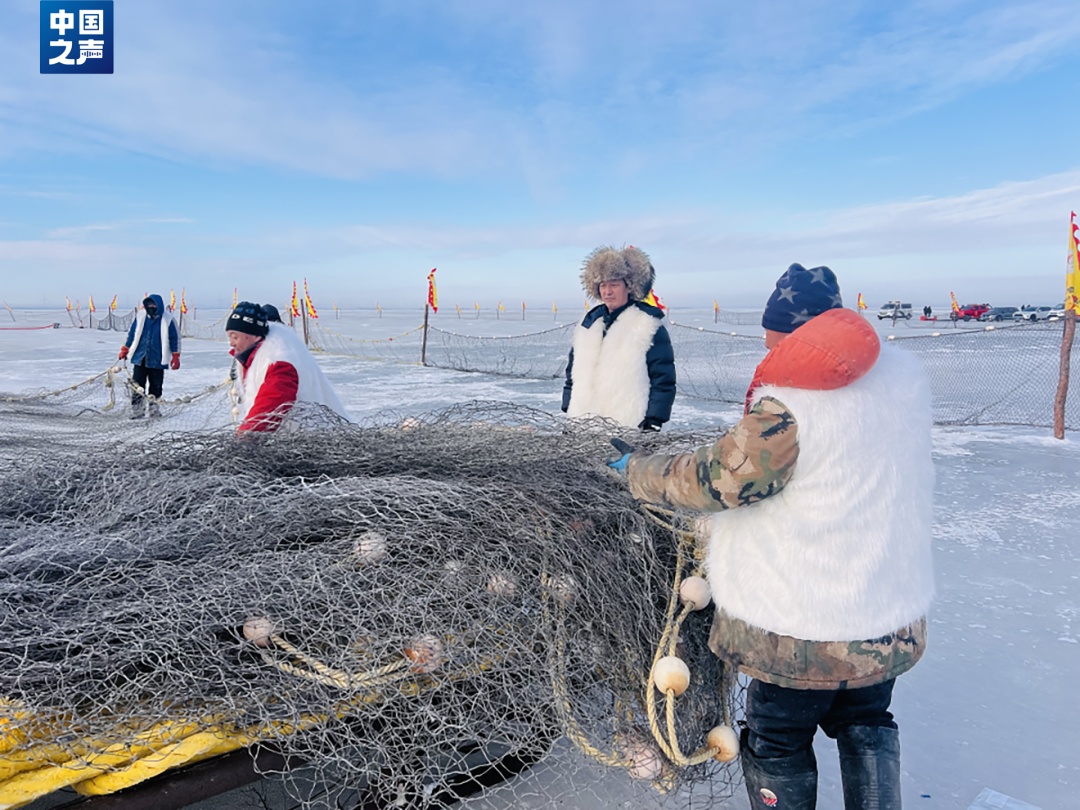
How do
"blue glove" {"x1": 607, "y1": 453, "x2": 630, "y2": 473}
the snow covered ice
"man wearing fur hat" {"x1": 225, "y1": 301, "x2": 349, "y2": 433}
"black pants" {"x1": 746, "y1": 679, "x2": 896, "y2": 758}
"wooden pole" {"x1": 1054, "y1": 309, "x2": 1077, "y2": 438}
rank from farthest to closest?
"wooden pole" {"x1": 1054, "y1": 309, "x2": 1077, "y2": 438}
"man wearing fur hat" {"x1": 225, "y1": 301, "x2": 349, "y2": 433}
the snow covered ice
"blue glove" {"x1": 607, "y1": 453, "x2": 630, "y2": 473}
"black pants" {"x1": 746, "y1": 679, "x2": 896, "y2": 758}

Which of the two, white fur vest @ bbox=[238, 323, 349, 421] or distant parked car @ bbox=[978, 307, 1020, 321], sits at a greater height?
distant parked car @ bbox=[978, 307, 1020, 321]

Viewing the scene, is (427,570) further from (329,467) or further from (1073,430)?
(1073,430)

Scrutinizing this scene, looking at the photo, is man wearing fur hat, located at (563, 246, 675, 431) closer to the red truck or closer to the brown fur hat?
the brown fur hat

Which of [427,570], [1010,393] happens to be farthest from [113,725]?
[1010,393]

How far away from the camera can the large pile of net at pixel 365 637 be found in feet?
4.41

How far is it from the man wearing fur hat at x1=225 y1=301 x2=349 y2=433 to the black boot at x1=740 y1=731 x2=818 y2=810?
1968mm

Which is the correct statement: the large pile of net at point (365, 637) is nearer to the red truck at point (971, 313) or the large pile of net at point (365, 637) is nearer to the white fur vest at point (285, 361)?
the white fur vest at point (285, 361)

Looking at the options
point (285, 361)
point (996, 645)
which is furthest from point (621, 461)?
point (996, 645)

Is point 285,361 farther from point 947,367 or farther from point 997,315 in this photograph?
point 997,315

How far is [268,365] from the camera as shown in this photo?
2811 mm

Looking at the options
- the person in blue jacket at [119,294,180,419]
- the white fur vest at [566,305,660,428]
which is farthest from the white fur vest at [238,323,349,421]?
the person in blue jacket at [119,294,180,419]

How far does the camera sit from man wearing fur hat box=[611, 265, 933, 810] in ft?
4.25

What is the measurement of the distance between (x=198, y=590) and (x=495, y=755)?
3.49 feet

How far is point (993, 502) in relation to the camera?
14.8ft
